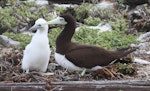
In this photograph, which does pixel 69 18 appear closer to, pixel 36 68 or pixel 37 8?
pixel 36 68

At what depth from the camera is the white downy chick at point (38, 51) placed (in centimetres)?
624

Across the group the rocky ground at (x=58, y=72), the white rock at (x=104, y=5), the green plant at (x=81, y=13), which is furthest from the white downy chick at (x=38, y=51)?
the white rock at (x=104, y=5)

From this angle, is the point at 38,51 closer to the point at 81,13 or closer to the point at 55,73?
the point at 55,73

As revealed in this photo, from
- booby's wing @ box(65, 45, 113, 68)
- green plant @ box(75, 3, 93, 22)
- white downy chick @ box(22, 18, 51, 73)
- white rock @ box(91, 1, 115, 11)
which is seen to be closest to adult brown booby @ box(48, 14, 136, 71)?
booby's wing @ box(65, 45, 113, 68)

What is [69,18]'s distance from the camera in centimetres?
666

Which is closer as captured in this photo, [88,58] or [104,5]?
[88,58]

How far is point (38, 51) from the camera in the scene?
6246 millimetres

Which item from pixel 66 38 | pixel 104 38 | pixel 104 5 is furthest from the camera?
pixel 104 5

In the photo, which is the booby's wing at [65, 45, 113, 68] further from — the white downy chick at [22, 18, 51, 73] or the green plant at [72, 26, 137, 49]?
the green plant at [72, 26, 137, 49]

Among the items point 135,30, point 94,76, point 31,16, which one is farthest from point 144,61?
point 31,16

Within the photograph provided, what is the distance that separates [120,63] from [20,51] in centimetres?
138

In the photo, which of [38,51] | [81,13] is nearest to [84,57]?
[38,51]

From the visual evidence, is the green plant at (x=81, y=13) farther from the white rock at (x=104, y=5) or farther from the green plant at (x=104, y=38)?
the green plant at (x=104, y=38)

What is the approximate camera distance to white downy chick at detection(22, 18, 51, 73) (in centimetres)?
624
